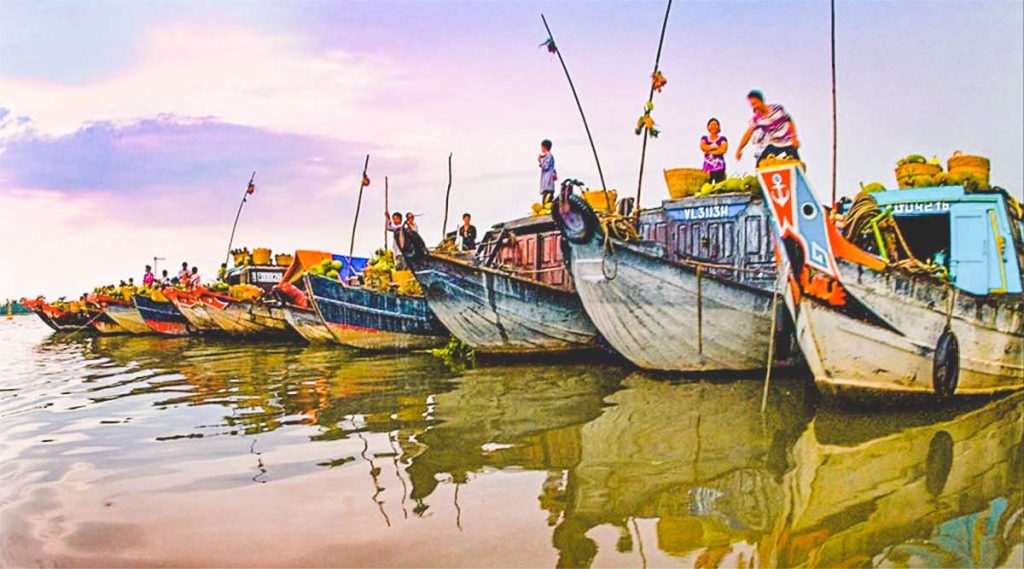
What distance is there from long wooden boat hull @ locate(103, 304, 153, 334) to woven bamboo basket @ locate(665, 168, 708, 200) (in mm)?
20932

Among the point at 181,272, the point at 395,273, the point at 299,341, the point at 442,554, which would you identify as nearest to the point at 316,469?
the point at 442,554

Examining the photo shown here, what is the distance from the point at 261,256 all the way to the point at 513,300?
15.3 m

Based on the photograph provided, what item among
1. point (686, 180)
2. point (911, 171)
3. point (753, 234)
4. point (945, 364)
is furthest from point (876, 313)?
point (686, 180)

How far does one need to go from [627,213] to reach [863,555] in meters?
8.08

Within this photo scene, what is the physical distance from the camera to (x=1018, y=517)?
3.77m

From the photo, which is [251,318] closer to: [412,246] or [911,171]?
[412,246]

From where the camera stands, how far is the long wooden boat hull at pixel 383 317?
47.3 ft

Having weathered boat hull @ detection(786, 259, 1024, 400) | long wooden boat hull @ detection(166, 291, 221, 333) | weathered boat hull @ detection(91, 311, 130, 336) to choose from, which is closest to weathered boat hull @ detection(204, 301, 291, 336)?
long wooden boat hull @ detection(166, 291, 221, 333)

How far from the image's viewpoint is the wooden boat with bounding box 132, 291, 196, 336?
22.9m

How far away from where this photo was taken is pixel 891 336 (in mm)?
6461

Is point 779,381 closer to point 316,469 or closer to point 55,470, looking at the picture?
point 316,469

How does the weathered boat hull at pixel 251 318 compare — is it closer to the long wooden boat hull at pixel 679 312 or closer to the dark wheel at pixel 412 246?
the dark wheel at pixel 412 246

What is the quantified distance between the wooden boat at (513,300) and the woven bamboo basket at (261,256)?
1361 cm

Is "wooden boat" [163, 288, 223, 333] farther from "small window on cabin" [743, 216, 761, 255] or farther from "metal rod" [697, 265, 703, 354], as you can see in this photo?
"small window on cabin" [743, 216, 761, 255]
